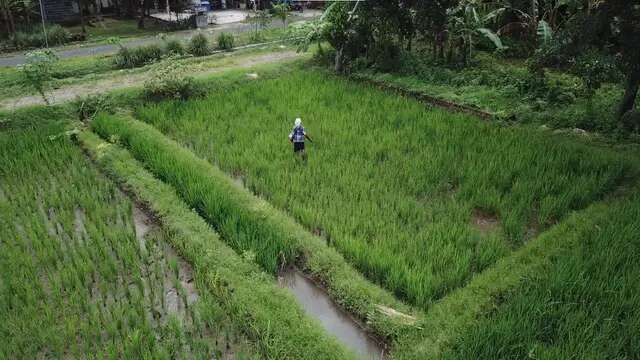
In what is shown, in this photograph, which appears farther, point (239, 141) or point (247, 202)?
point (239, 141)

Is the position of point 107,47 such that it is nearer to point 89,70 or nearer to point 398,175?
point 89,70

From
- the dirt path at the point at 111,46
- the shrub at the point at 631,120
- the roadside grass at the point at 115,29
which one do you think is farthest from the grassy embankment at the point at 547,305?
the roadside grass at the point at 115,29

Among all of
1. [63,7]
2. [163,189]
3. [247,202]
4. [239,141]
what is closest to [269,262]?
[247,202]

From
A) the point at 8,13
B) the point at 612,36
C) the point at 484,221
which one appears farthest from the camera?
the point at 8,13

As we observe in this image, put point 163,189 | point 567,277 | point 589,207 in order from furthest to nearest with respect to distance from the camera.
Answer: point 163,189 < point 589,207 < point 567,277

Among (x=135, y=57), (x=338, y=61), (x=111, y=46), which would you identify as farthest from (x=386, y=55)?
(x=111, y=46)

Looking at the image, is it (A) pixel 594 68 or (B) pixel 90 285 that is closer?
(B) pixel 90 285

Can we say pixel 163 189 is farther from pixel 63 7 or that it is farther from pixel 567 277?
pixel 63 7
